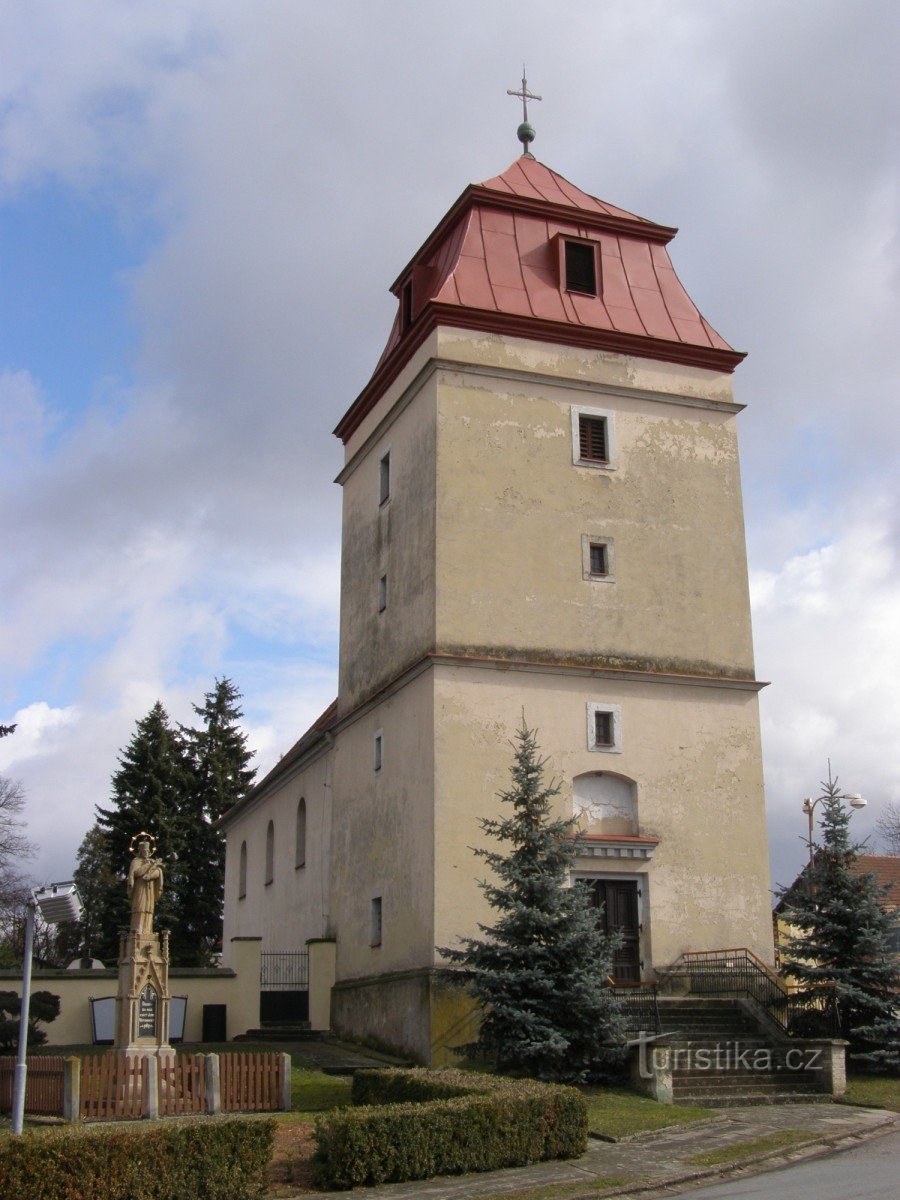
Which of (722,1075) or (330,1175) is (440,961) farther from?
(330,1175)

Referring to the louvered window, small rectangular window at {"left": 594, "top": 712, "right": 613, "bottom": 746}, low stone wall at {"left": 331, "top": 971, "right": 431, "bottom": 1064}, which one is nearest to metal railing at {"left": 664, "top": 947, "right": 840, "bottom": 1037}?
small rectangular window at {"left": 594, "top": 712, "right": 613, "bottom": 746}

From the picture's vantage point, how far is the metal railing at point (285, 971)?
30583mm

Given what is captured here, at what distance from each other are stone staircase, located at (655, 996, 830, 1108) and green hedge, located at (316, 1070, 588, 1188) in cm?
405

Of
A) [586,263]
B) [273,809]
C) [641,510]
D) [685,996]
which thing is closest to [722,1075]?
[685,996]

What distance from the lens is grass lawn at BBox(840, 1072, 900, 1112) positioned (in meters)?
18.7

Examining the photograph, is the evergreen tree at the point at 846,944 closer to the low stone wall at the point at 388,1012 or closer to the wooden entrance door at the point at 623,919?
the wooden entrance door at the point at 623,919

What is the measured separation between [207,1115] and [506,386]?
1551 centimetres

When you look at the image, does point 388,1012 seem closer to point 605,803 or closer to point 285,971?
point 605,803

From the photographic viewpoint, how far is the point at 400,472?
27.8m

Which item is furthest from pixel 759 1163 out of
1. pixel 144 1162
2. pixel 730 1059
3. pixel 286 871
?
pixel 286 871

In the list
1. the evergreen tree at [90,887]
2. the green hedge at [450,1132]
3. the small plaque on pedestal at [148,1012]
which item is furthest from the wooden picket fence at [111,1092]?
the evergreen tree at [90,887]

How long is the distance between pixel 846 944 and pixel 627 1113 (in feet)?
22.0

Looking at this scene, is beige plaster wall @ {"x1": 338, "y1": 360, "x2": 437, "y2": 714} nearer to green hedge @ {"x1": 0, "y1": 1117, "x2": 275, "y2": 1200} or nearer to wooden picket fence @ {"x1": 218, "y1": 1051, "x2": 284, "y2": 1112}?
wooden picket fence @ {"x1": 218, "y1": 1051, "x2": 284, "y2": 1112}

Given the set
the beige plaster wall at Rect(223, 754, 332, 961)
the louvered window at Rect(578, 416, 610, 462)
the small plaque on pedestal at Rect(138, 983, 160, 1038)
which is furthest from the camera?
the beige plaster wall at Rect(223, 754, 332, 961)
